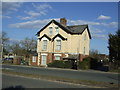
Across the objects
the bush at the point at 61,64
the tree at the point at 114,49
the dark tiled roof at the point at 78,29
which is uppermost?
the dark tiled roof at the point at 78,29

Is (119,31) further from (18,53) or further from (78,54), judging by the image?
(18,53)

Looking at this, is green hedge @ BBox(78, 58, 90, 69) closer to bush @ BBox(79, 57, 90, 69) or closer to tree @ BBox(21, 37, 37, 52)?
bush @ BBox(79, 57, 90, 69)

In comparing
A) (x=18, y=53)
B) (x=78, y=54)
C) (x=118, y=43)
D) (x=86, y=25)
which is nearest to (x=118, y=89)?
(x=118, y=43)

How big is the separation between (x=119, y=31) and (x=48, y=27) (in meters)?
17.8

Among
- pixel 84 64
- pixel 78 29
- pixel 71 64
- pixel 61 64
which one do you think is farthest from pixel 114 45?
pixel 78 29

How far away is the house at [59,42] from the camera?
A: 45.9 m

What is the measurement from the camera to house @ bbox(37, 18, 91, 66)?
4594 centimetres

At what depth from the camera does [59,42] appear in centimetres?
4653

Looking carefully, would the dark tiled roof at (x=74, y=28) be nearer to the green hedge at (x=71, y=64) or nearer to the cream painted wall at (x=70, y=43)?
the cream painted wall at (x=70, y=43)

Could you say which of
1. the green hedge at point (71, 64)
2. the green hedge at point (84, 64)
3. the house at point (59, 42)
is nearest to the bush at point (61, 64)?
the green hedge at point (71, 64)

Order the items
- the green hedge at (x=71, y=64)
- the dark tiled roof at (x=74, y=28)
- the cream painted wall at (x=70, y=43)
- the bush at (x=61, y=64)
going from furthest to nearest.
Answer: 1. the dark tiled roof at (x=74, y=28)
2. the cream painted wall at (x=70, y=43)
3. the bush at (x=61, y=64)
4. the green hedge at (x=71, y=64)

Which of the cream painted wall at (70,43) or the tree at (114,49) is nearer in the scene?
the tree at (114,49)

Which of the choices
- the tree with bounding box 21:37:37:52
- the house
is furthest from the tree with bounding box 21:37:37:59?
the house

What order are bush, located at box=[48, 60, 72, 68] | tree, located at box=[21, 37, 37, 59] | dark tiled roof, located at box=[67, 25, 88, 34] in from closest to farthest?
bush, located at box=[48, 60, 72, 68]
dark tiled roof, located at box=[67, 25, 88, 34]
tree, located at box=[21, 37, 37, 59]
